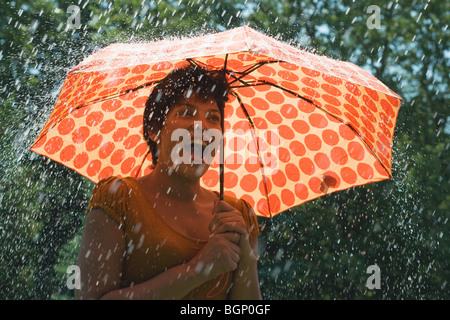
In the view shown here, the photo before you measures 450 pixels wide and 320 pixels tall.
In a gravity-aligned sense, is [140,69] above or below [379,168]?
above

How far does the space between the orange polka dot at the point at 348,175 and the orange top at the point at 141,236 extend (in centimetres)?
120

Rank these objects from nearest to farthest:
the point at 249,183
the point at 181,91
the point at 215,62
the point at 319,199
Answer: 1. the point at 181,91
2. the point at 215,62
3. the point at 249,183
4. the point at 319,199

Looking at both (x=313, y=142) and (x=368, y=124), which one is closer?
(x=368, y=124)

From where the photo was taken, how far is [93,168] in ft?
8.93

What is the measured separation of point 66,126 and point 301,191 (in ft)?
5.02

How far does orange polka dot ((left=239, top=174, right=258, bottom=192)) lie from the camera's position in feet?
9.31

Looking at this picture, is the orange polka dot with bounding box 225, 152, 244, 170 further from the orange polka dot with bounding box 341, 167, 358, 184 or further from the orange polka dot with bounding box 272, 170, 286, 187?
the orange polka dot with bounding box 341, 167, 358, 184

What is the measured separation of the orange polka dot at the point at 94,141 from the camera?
8.98ft

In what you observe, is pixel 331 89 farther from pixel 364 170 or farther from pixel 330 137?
pixel 364 170

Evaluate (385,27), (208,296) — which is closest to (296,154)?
(208,296)

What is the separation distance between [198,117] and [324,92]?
0.89m

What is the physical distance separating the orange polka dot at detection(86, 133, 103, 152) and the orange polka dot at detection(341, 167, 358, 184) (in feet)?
5.02
